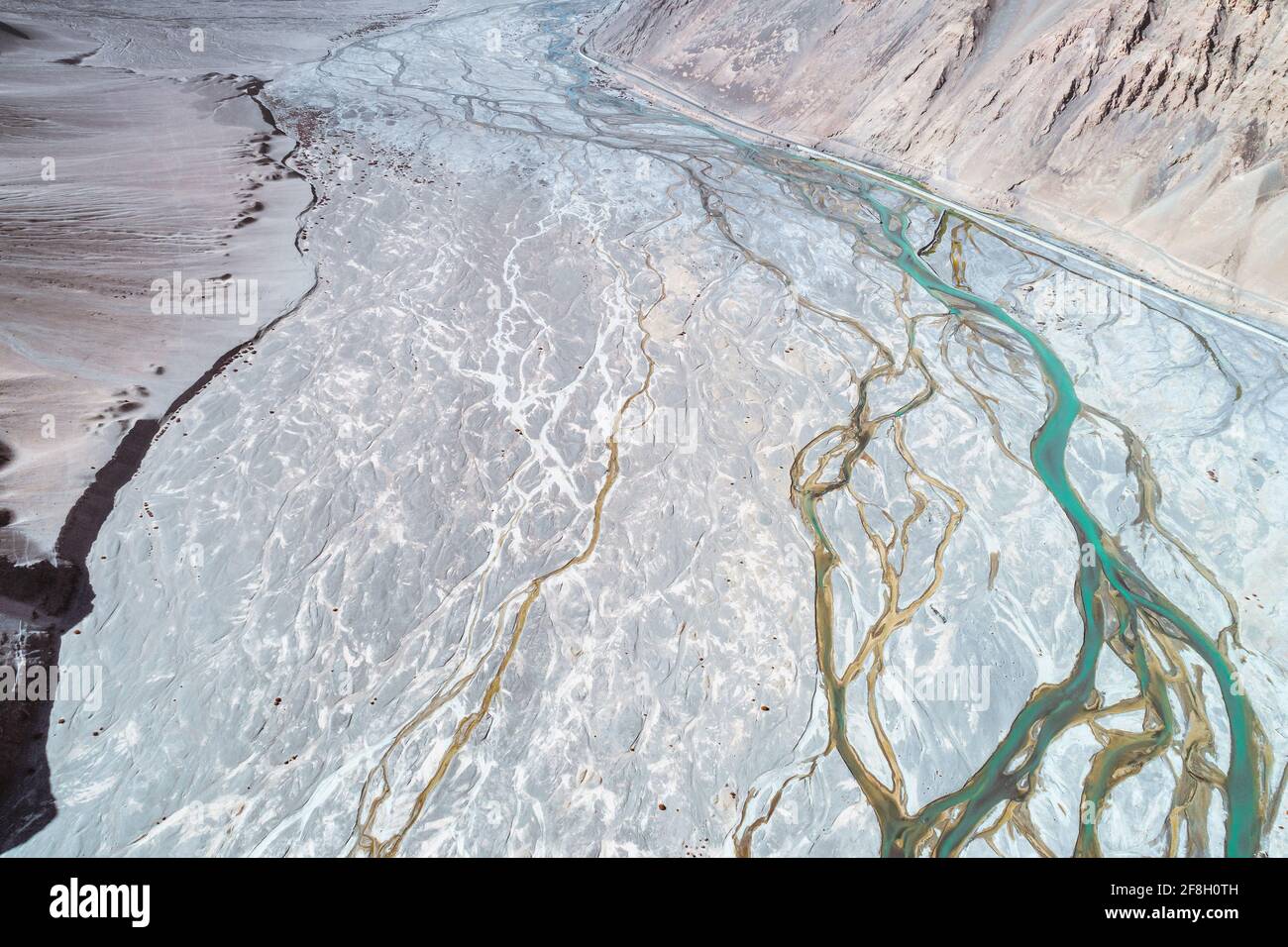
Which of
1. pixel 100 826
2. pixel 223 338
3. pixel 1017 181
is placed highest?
pixel 1017 181

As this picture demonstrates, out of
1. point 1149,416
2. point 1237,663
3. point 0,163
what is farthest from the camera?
point 0,163

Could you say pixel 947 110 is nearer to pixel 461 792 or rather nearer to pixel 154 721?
pixel 461 792

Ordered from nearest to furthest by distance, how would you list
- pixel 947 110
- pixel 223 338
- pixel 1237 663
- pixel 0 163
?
pixel 1237 663 < pixel 223 338 < pixel 0 163 < pixel 947 110

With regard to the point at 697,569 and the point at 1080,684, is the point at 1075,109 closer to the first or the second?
the point at 1080,684

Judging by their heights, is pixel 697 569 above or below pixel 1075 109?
below

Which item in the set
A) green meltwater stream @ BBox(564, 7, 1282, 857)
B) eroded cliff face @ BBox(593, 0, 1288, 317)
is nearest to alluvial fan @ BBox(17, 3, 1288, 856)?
green meltwater stream @ BBox(564, 7, 1282, 857)

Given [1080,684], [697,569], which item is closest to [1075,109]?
[1080,684]

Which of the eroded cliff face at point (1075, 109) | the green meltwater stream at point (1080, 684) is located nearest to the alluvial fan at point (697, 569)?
the green meltwater stream at point (1080, 684)

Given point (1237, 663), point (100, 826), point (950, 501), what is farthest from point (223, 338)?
point (1237, 663)

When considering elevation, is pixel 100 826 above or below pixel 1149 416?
below
